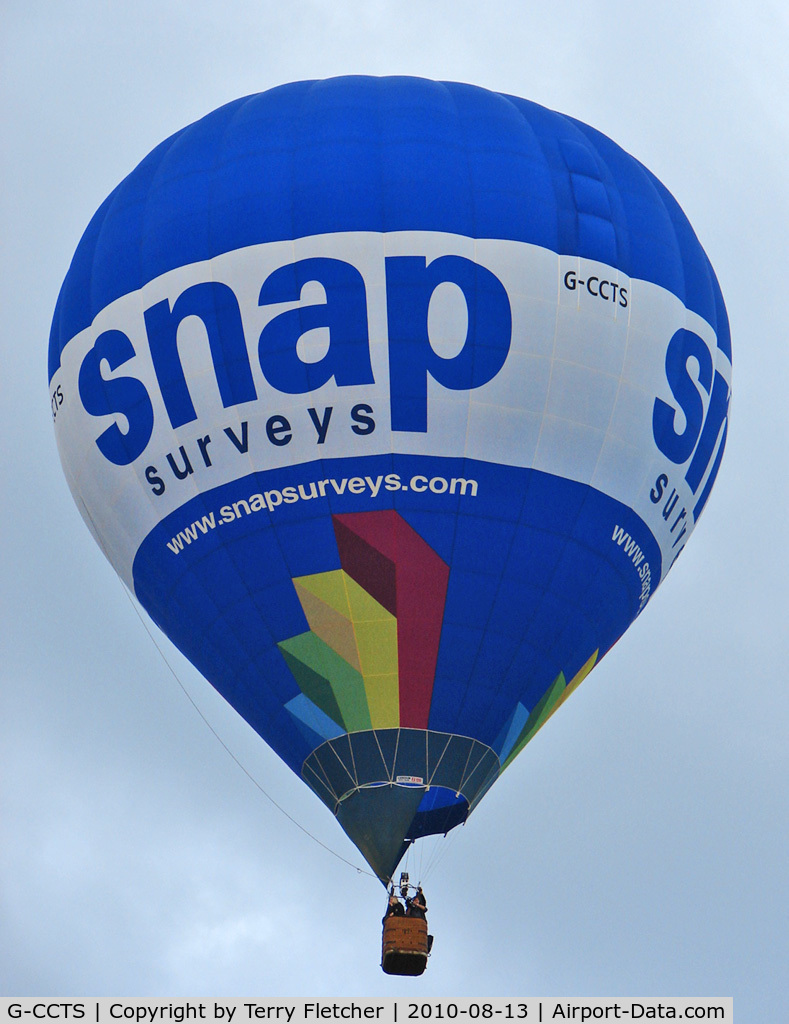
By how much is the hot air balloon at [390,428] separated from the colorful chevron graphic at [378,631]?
0.07ft

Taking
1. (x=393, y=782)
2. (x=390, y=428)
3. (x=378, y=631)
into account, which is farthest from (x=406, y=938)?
(x=390, y=428)

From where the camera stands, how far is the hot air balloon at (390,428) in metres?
20.8

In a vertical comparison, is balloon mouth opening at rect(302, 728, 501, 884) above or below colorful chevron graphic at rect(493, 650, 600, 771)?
below

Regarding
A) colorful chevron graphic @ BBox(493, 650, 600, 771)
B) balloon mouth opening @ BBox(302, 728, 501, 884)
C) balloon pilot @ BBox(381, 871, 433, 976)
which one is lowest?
balloon pilot @ BBox(381, 871, 433, 976)

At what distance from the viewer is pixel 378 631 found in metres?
20.9

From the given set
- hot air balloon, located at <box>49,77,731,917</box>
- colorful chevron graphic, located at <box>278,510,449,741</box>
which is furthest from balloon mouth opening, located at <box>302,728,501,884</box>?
colorful chevron graphic, located at <box>278,510,449,741</box>

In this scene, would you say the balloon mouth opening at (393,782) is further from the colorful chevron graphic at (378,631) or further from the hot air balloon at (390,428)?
the colorful chevron graphic at (378,631)

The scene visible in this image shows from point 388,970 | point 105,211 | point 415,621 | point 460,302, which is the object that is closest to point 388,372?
point 460,302

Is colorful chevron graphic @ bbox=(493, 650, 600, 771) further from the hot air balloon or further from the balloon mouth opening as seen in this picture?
the balloon mouth opening

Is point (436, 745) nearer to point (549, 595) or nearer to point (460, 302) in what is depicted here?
point (549, 595)

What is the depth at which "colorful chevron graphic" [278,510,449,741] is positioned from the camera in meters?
20.8

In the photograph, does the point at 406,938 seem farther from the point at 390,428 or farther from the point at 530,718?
the point at 390,428

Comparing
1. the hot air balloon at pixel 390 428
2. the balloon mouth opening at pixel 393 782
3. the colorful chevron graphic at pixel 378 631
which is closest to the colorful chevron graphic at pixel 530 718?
the hot air balloon at pixel 390 428

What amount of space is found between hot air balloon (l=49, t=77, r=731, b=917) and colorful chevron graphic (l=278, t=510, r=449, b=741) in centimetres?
2
